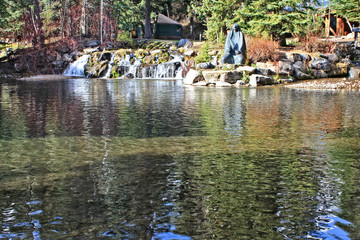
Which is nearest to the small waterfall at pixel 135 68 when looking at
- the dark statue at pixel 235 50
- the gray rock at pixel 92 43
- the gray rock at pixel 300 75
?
the dark statue at pixel 235 50

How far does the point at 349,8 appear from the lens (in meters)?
35.7

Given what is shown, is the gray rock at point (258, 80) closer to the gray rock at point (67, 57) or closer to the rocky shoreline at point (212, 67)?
Answer: the rocky shoreline at point (212, 67)

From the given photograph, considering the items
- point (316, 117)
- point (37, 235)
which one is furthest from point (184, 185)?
point (316, 117)

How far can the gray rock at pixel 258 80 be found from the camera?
21.4 meters

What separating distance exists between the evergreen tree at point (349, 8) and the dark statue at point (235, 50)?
1595cm

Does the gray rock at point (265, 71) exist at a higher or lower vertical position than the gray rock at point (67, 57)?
lower

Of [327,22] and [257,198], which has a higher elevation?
[327,22]

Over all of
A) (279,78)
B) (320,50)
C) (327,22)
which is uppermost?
(327,22)

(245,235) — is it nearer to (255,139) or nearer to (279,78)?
(255,139)

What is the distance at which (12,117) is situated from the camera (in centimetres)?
1019

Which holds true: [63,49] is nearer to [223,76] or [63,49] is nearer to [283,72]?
[223,76]

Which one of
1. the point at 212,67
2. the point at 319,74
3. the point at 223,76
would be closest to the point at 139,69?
the point at 212,67

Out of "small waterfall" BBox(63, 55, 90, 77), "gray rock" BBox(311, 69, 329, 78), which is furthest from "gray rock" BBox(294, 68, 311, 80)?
"small waterfall" BBox(63, 55, 90, 77)

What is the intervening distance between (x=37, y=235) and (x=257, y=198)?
2424 millimetres
